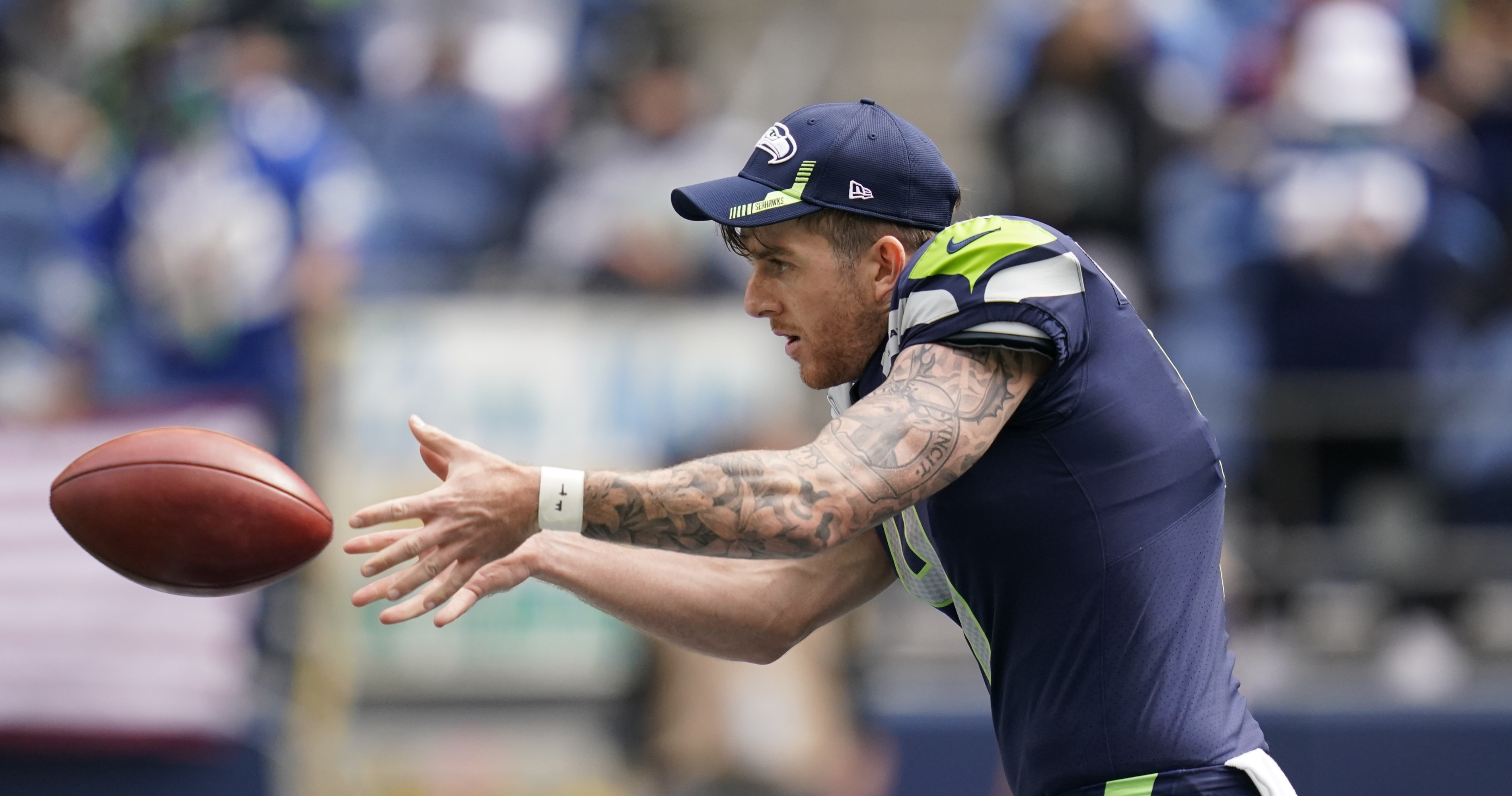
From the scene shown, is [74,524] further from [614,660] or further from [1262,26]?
[1262,26]

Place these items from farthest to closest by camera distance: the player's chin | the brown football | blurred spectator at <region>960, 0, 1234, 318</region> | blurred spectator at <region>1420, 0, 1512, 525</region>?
blurred spectator at <region>960, 0, 1234, 318</region> < blurred spectator at <region>1420, 0, 1512, 525</region> < the player's chin < the brown football

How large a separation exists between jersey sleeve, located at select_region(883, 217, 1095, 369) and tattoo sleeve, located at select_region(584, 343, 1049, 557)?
0.13 meters

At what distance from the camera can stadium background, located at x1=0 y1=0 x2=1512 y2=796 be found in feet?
22.8

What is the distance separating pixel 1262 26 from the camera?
8969 millimetres

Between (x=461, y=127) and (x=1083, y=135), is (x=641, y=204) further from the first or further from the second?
(x=1083, y=135)

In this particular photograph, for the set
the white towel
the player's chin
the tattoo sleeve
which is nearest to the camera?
the tattoo sleeve

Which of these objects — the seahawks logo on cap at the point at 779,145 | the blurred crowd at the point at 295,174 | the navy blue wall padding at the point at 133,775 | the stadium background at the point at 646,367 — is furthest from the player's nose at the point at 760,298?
the navy blue wall padding at the point at 133,775

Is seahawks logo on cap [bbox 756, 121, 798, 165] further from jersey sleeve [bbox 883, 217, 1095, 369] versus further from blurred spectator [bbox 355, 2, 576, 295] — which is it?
blurred spectator [bbox 355, 2, 576, 295]

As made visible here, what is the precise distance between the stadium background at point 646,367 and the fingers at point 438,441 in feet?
13.5

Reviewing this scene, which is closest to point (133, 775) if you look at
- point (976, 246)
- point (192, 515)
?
point (192, 515)

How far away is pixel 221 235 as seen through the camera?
764 centimetres

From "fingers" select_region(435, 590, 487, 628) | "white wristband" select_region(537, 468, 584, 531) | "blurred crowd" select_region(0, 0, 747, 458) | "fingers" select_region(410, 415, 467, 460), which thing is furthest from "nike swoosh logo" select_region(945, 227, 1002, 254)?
"blurred crowd" select_region(0, 0, 747, 458)

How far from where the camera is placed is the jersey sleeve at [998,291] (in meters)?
2.98

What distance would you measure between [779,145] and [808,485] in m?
0.89
